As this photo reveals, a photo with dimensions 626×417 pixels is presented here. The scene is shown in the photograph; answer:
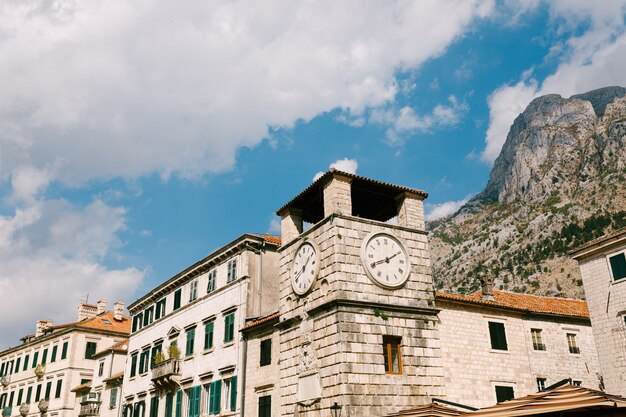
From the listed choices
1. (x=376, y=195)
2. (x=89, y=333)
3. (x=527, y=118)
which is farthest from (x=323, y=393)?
(x=527, y=118)

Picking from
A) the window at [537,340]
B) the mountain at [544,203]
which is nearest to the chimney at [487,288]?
the window at [537,340]

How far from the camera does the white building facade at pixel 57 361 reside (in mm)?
52906

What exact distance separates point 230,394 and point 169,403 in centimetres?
762

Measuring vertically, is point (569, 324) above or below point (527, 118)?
below

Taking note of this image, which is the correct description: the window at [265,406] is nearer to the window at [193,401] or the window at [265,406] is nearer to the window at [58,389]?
the window at [193,401]

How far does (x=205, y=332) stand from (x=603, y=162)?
4656 inches

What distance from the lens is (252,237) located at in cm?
3095

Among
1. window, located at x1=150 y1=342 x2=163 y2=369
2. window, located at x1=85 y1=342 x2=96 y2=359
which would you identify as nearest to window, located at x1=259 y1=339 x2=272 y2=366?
window, located at x1=150 y1=342 x2=163 y2=369

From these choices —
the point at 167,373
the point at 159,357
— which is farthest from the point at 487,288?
the point at 159,357

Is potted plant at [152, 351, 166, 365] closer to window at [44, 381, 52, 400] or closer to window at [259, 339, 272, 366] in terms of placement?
window at [259, 339, 272, 366]

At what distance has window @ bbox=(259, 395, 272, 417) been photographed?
25.9 m

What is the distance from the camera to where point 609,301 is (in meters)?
27.8

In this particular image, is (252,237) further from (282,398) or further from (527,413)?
(527,413)

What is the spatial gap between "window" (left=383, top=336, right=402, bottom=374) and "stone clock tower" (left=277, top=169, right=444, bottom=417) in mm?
37
